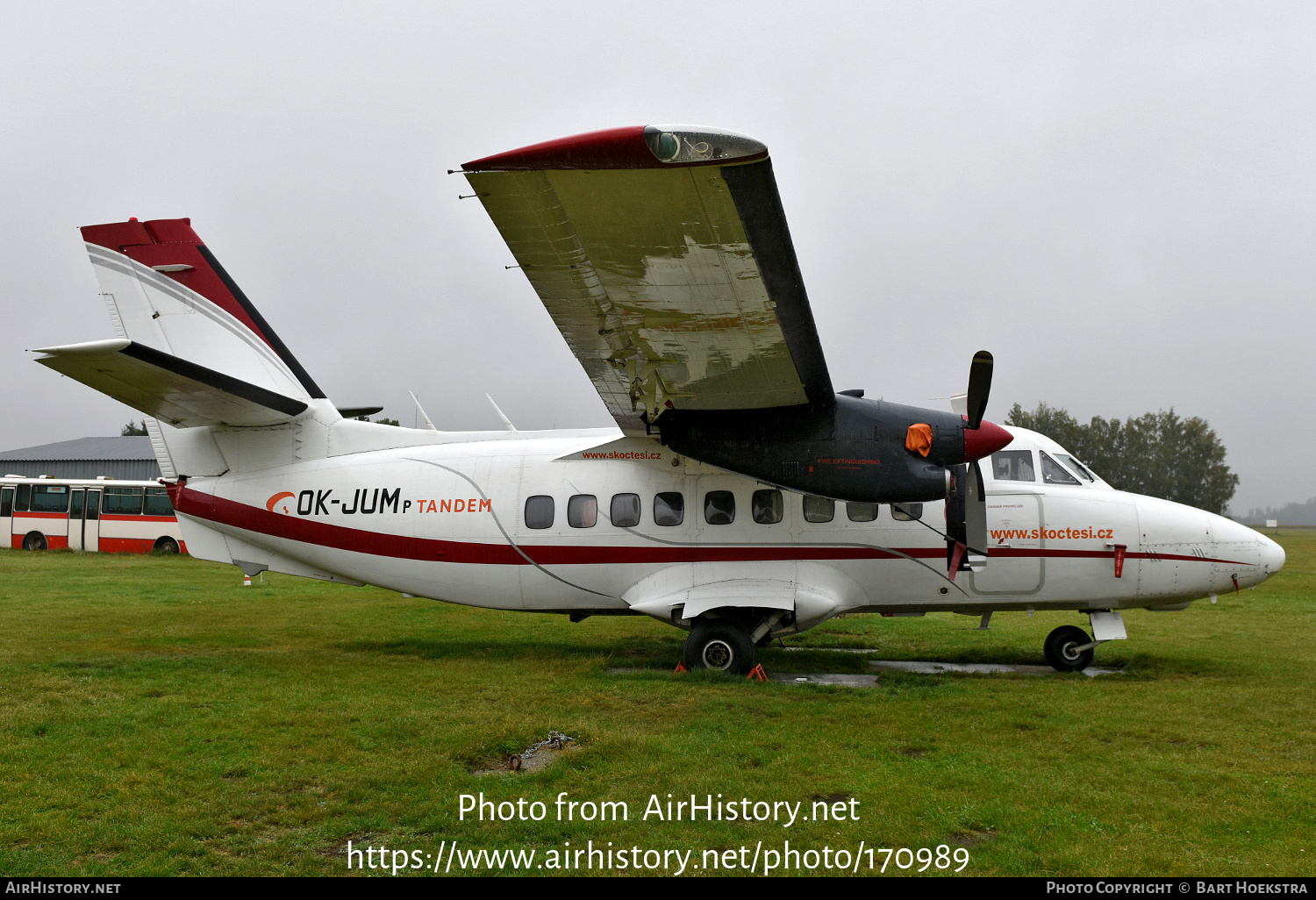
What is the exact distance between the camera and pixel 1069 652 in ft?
34.8

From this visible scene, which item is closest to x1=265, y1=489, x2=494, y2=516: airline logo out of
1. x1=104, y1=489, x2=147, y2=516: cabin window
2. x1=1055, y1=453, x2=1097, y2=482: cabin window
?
x1=1055, y1=453, x2=1097, y2=482: cabin window

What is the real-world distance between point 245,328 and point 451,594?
182 inches

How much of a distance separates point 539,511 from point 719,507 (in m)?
2.36

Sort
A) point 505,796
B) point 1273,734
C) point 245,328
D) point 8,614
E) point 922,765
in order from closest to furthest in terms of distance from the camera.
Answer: point 505,796 < point 922,765 < point 1273,734 < point 245,328 < point 8,614

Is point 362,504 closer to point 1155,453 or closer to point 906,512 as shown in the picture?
point 906,512

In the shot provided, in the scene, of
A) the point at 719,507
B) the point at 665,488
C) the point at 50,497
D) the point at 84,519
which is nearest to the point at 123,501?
the point at 84,519

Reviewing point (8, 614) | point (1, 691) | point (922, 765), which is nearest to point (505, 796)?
point (922, 765)

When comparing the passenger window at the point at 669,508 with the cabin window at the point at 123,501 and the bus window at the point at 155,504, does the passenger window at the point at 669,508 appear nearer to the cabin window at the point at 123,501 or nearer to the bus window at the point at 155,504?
the bus window at the point at 155,504

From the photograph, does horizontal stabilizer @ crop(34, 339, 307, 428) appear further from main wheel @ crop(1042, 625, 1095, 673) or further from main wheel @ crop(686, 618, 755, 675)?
main wheel @ crop(1042, 625, 1095, 673)

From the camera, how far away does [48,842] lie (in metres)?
4.70

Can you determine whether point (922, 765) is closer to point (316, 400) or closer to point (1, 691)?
point (1, 691)

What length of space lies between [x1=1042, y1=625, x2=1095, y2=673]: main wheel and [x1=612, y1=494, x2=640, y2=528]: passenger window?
546 centimetres

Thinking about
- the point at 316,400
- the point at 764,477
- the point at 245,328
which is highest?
the point at 245,328

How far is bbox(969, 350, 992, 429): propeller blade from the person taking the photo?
8.90m
